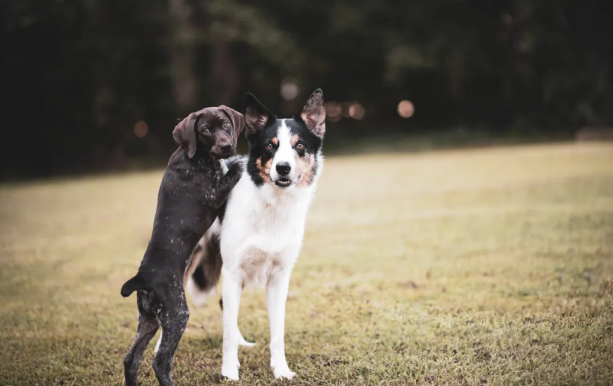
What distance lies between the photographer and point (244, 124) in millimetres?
4426

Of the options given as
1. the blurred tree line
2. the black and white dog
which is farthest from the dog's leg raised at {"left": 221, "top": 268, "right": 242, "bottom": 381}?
the blurred tree line

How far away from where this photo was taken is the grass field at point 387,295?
4457mm

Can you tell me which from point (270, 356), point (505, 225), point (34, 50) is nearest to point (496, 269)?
point (505, 225)

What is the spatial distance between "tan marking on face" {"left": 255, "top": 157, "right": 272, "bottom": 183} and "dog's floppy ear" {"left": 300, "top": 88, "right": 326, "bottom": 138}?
1.62 feet

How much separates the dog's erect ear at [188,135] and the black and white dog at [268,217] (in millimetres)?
438

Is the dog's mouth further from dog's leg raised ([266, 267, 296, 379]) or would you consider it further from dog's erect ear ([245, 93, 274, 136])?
dog's leg raised ([266, 267, 296, 379])

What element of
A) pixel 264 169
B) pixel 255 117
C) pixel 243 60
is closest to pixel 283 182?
pixel 264 169

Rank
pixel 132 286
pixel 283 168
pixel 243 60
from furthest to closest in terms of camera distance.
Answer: pixel 243 60 < pixel 283 168 < pixel 132 286

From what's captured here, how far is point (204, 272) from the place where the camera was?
4980 mm

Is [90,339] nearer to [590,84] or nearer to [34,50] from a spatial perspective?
[34,50]

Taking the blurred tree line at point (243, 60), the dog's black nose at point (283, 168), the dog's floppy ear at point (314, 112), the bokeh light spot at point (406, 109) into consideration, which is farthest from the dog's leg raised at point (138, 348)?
the bokeh light spot at point (406, 109)

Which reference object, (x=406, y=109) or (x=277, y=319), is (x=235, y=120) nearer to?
(x=277, y=319)

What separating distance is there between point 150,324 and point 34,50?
25117 mm

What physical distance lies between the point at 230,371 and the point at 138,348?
→ 0.84 metres
